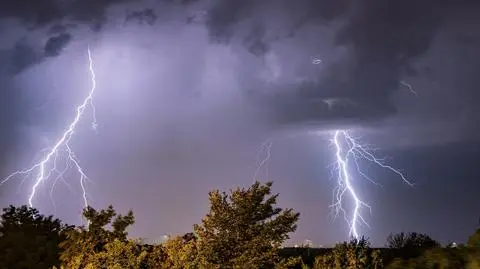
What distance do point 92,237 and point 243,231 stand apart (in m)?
3.65

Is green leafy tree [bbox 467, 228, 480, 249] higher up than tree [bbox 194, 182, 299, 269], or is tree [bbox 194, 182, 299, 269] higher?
tree [bbox 194, 182, 299, 269]

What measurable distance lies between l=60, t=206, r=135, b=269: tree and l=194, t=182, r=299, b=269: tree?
91.1 inches

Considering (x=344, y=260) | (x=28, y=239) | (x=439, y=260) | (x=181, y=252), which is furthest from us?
(x=28, y=239)

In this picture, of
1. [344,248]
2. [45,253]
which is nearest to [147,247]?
[344,248]

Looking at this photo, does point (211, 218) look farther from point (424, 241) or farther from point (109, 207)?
point (424, 241)

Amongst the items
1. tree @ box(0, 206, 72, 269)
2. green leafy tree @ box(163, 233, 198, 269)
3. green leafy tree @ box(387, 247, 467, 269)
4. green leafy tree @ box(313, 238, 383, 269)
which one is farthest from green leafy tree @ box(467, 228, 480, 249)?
tree @ box(0, 206, 72, 269)

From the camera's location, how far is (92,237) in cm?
1436

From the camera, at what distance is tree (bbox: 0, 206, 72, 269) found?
18656 mm

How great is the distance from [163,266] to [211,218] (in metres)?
1.47

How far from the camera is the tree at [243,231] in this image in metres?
12.1

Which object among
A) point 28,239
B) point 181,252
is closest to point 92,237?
point 181,252

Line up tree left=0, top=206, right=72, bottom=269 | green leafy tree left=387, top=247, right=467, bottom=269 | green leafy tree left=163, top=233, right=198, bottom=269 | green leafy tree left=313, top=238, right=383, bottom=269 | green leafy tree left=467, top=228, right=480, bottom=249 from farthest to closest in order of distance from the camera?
tree left=0, top=206, right=72, bottom=269
green leafy tree left=163, top=233, right=198, bottom=269
green leafy tree left=313, top=238, right=383, bottom=269
green leafy tree left=467, top=228, right=480, bottom=249
green leafy tree left=387, top=247, right=467, bottom=269

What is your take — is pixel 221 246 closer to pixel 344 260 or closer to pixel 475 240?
pixel 344 260

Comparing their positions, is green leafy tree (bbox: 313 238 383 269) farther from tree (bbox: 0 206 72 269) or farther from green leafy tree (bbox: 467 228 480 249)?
tree (bbox: 0 206 72 269)
